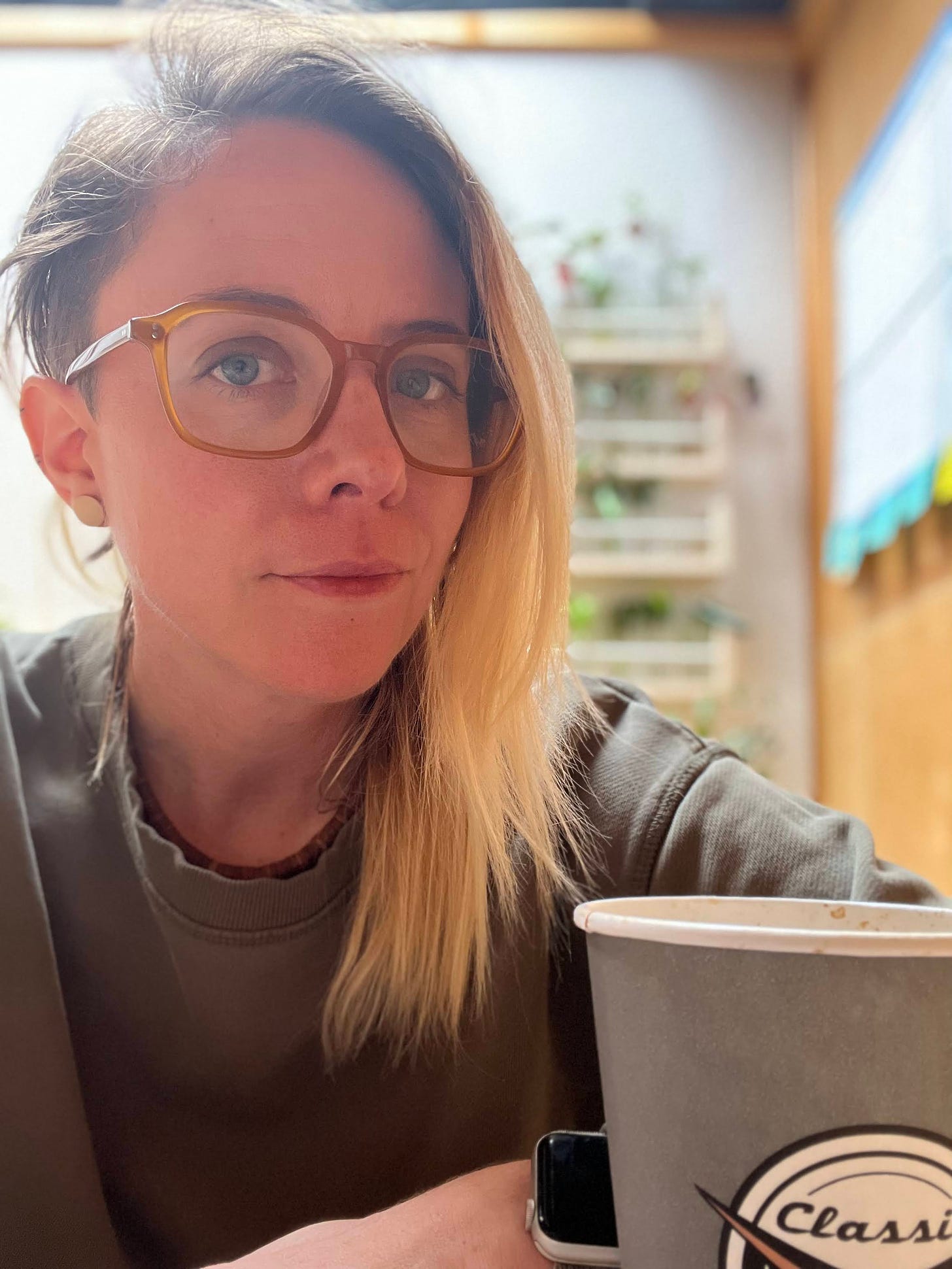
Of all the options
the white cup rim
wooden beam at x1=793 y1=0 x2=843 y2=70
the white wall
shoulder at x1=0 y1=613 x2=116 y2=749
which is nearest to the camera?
the white cup rim

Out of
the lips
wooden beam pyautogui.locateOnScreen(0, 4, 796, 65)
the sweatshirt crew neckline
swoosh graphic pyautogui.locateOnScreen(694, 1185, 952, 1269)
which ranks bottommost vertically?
swoosh graphic pyautogui.locateOnScreen(694, 1185, 952, 1269)

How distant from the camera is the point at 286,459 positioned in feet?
2.16

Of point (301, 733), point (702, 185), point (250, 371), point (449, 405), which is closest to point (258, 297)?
point (250, 371)

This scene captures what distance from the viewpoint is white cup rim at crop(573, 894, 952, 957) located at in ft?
1.23

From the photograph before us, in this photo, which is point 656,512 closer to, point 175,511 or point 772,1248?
point 175,511

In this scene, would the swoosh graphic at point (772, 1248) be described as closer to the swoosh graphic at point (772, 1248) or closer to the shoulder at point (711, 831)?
the swoosh graphic at point (772, 1248)

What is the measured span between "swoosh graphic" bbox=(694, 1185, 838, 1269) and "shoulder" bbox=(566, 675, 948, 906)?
310 millimetres

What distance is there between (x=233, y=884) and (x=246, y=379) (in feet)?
1.12

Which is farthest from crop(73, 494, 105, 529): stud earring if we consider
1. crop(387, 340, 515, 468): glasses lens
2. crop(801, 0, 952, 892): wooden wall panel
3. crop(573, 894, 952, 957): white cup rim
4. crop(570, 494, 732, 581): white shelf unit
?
crop(570, 494, 732, 581): white shelf unit

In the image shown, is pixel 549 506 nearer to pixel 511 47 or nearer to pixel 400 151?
pixel 400 151

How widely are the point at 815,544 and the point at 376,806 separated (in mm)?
2396

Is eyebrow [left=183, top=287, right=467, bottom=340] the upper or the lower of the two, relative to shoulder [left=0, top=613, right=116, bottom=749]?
upper

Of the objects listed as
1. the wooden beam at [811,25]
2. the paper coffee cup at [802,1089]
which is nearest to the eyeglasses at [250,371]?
the paper coffee cup at [802,1089]

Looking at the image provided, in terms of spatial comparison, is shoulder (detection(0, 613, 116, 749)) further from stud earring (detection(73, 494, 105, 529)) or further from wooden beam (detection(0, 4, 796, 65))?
wooden beam (detection(0, 4, 796, 65))
